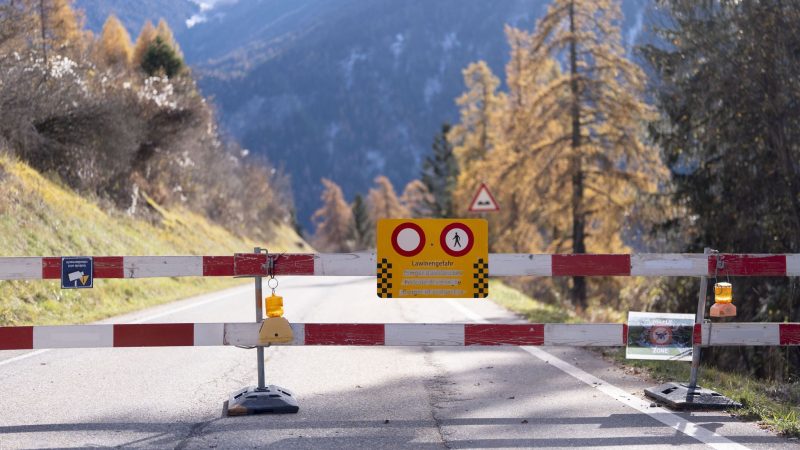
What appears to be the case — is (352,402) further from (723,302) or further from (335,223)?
(335,223)

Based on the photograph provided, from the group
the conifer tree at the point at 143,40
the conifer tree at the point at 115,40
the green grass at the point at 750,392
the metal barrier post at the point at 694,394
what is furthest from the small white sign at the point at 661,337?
the conifer tree at the point at 115,40

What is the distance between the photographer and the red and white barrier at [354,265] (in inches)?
242

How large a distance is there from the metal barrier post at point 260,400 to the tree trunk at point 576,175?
18.4m

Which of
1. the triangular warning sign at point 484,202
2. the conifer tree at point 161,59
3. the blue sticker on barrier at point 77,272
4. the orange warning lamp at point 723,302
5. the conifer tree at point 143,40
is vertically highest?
the conifer tree at point 143,40

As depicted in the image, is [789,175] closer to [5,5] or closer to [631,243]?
[631,243]

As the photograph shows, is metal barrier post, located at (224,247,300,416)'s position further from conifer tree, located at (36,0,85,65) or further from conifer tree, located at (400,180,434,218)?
conifer tree, located at (400,180,434,218)

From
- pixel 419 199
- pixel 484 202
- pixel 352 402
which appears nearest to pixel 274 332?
pixel 352 402

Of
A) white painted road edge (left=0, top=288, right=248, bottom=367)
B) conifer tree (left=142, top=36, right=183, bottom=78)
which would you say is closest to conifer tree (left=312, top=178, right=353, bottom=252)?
conifer tree (left=142, top=36, right=183, bottom=78)

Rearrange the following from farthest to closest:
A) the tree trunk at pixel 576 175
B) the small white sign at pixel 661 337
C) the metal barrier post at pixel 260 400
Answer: the tree trunk at pixel 576 175, the small white sign at pixel 661 337, the metal barrier post at pixel 260 400

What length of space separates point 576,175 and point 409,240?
18.9 metres

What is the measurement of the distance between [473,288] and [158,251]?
24137 millimetres

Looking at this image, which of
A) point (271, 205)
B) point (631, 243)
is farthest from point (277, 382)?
point (271, 205)

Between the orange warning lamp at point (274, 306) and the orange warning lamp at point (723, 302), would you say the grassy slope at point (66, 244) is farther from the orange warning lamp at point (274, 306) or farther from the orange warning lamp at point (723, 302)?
the orange warning lamp at point (723, 302)

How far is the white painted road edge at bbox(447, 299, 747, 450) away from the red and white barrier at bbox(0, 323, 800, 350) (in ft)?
1.67
